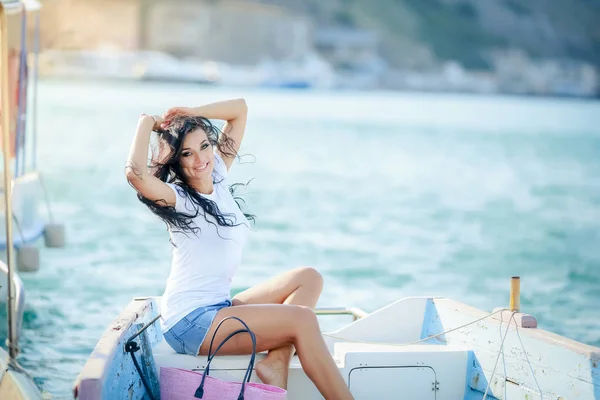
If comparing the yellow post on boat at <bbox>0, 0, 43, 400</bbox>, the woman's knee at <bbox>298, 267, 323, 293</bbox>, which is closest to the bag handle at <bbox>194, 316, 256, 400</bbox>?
the woman's knee at <bbox>298, 267, 323, 293</bbox>

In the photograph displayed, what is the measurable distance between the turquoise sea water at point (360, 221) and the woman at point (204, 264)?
10.8 feet

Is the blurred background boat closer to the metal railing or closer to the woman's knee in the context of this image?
the metal railing

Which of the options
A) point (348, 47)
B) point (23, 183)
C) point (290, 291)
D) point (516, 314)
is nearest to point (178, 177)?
point (290, 291)

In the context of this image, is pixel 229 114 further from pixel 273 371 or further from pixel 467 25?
pixel 467 25

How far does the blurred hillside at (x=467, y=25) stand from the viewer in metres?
78.7

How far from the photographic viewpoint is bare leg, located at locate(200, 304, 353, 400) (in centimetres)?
365

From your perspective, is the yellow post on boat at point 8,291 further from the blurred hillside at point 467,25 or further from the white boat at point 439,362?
the blurred hillside at point 467,25

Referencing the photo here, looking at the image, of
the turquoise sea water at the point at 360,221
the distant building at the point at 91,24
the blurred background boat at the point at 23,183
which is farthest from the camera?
the distant building at the point at 91,24

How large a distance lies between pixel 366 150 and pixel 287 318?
31.9 metres

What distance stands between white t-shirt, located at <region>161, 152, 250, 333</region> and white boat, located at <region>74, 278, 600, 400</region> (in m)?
0.18

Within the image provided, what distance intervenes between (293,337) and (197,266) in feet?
1.51

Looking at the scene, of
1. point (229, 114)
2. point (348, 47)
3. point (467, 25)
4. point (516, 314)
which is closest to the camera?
point (516, 314)

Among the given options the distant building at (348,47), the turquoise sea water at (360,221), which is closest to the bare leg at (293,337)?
the turquoise sea water at (360,221)

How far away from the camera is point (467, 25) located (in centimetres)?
8338
